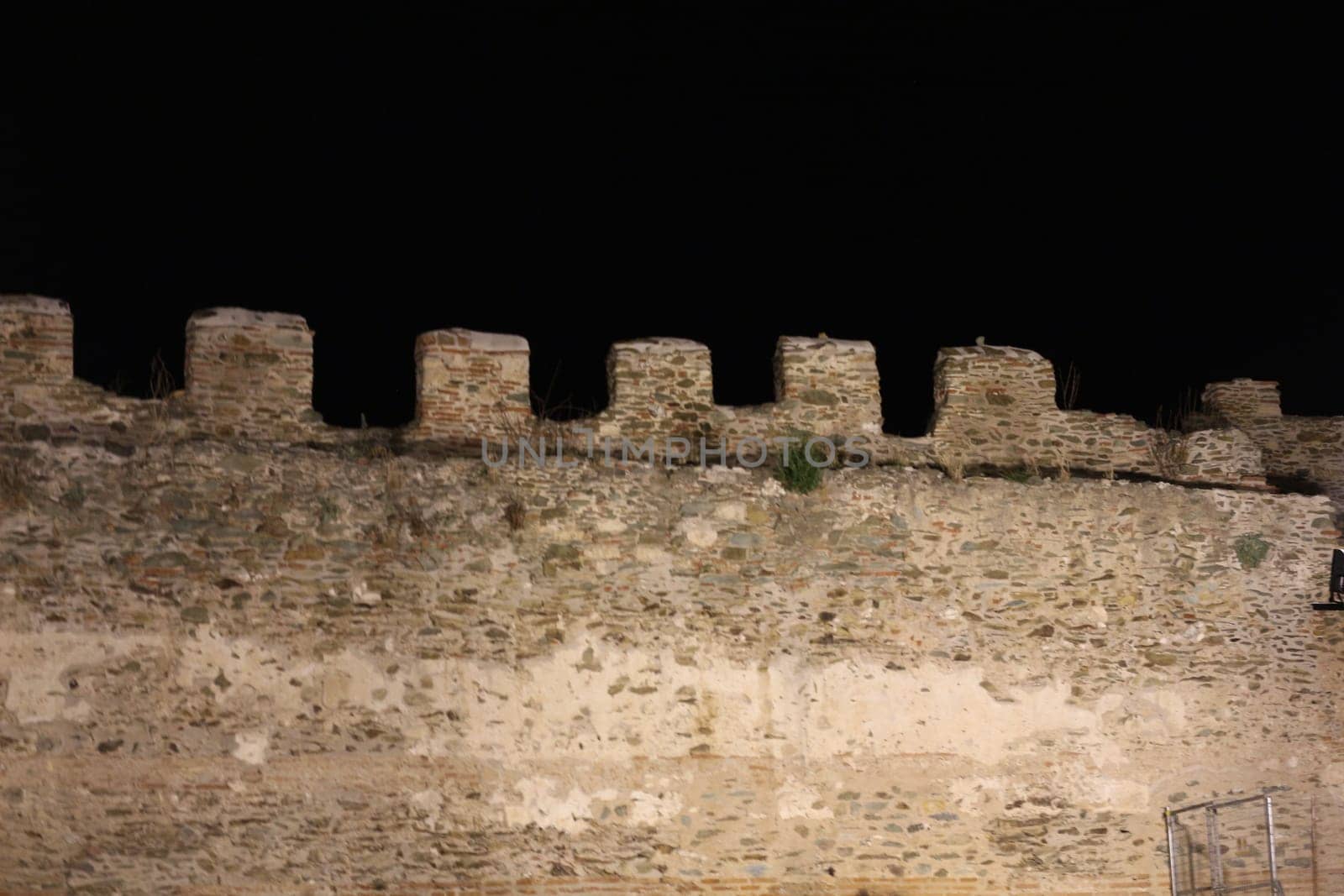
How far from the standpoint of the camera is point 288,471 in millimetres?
8789

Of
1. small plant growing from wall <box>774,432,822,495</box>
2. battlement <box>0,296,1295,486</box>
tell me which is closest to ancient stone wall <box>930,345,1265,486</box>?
battlement <box>0,296,1295,486</box>

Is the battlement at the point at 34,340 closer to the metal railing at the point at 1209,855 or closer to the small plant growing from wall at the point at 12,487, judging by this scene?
the small plant growing from wall at the point at 12,487

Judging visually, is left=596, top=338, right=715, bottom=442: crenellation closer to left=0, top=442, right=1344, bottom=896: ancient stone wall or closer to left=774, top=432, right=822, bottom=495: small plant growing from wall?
left=0, top=442, right=1344, bottom=896: ancient stone wall

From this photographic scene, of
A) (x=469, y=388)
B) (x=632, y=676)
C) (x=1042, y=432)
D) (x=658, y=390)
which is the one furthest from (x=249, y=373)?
(x=1042, y=432)

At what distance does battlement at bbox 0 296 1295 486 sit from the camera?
8.94 metres

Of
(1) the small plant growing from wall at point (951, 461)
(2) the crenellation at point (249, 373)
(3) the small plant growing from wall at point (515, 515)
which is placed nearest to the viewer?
(3) the small plant growing from wall at point (515, 515)

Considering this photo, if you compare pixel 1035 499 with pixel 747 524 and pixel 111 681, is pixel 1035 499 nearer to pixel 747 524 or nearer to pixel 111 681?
pixel 747 524

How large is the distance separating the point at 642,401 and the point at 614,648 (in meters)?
1.76

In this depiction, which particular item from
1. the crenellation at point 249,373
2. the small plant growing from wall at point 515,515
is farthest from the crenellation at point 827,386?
the crenellation at point 249,373

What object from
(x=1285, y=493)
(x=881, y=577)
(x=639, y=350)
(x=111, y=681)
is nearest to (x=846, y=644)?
(x=881, y=577)

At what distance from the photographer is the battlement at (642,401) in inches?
352

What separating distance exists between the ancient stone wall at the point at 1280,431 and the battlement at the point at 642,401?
1305 mm

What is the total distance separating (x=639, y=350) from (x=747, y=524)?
4.74 ft

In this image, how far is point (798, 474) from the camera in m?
9.39
